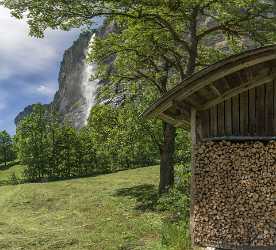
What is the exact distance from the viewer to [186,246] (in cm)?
1440

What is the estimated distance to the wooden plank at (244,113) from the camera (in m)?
13.6

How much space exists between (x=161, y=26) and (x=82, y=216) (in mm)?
11243

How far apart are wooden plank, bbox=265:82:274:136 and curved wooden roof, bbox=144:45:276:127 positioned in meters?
0.23

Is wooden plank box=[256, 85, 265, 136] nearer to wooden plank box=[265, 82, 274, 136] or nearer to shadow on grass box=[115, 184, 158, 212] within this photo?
wooden plank box=[265, 82, 274, 136]

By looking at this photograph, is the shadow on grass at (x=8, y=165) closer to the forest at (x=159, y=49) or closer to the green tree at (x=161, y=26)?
the forest at (x=159, y=49)

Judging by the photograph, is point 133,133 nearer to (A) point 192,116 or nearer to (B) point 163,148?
(B) point 163,148

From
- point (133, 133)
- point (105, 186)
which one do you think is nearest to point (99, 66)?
point (133, 133)

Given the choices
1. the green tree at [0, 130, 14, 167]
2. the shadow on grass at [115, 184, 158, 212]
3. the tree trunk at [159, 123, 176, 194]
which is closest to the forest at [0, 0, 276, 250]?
the tree trunk at [159, 123, 176, 194]

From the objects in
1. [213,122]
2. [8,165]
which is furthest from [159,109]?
[8,165]

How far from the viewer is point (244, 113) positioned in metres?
13.6

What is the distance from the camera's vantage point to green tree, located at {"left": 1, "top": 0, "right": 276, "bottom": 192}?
23938 mm

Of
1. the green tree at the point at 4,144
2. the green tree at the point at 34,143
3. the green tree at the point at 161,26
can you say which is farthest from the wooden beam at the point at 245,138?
the green tree at the point at 4,144

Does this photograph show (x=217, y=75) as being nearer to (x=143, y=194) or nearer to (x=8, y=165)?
(x=143, y=194)

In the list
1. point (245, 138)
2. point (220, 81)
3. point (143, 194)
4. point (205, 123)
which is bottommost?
point (143, 194)
